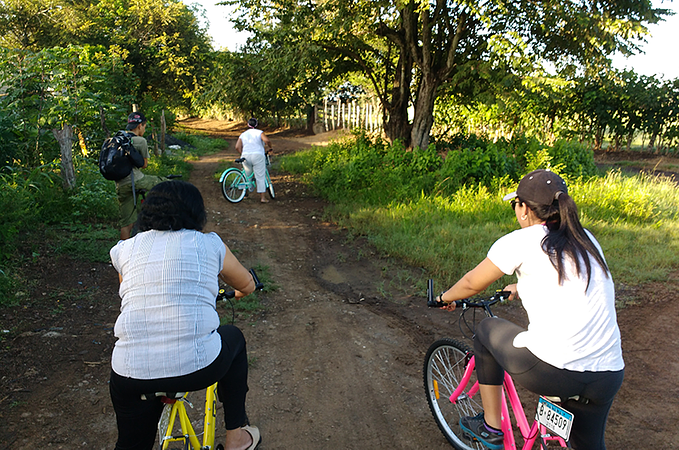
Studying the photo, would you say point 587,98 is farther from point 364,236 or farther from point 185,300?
point 185,300

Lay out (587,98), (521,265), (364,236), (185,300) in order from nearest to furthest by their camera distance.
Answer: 1. (185,300)
2. (521,265)
3. (364,236)
4. (587,98)

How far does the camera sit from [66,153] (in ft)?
24.5

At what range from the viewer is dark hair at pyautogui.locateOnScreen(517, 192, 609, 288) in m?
2.22

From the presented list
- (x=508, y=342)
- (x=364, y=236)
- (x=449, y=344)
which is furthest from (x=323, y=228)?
(x=508, y=342)

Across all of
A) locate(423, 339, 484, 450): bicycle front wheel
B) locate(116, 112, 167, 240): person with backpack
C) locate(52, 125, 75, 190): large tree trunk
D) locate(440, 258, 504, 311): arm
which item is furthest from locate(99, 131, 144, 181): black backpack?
locate(440, 258, 504, 311): arm

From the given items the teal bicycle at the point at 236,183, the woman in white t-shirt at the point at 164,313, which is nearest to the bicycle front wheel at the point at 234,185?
the teal bicycle at the point at 236,183

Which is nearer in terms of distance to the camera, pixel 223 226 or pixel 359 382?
pixel 359 382

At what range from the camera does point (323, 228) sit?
8.68 metres

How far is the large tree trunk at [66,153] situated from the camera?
24.1 feet

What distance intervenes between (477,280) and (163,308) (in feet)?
5.12

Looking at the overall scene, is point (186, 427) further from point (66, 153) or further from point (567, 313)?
point (66, 153)

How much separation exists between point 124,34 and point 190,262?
67.0ft

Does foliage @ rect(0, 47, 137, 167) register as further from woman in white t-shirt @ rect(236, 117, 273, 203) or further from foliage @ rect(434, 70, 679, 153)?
foliage @ rect(434, 70, 679, 153)

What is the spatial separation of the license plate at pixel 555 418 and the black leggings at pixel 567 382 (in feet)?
0.18
